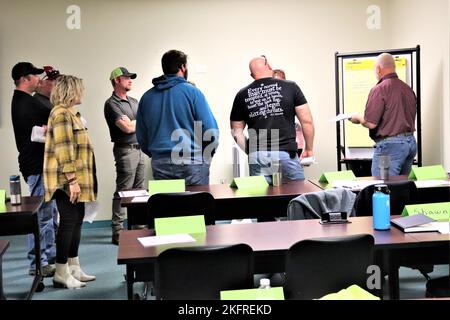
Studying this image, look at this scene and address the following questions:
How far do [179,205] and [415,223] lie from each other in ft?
3.93

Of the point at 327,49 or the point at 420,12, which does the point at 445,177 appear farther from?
the point at 327,49

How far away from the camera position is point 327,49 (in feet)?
19.1

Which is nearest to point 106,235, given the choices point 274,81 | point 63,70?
point 63,70

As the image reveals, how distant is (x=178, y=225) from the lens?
216 cm

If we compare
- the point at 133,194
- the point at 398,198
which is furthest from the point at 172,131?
the point at 398,198

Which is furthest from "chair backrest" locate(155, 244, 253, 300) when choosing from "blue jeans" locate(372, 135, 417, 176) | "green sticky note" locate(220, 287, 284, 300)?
"blue jeans" locate(372, 135, 417, 176)

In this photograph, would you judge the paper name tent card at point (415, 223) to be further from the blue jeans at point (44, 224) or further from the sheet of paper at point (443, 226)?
the blue jeans at point (44, 224)

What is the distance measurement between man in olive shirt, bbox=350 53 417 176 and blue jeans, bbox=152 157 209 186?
1.42 meters

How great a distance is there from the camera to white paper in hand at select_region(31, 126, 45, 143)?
371 centimetres

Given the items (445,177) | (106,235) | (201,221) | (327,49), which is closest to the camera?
(201,221)

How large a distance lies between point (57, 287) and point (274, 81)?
1949 mm

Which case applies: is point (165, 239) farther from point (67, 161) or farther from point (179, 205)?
point (67, 161)

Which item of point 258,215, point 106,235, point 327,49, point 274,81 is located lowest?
point 106,235

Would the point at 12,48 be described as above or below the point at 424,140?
above
